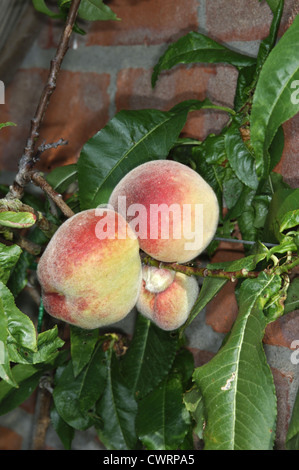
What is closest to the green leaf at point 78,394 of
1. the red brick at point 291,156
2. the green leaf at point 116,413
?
the green leaf at point 116,413

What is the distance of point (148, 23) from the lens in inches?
27.8

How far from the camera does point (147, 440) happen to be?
58 cm

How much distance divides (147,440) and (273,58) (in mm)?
444

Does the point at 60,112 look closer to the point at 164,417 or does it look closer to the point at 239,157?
the point at 239,157

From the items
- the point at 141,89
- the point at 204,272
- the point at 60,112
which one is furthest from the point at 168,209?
the point at 60,112

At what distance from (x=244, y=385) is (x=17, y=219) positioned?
0.74ft

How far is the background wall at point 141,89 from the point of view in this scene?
1.89 feet

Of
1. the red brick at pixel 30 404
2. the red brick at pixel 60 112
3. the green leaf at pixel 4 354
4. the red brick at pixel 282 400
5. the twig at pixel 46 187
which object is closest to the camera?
the green leaf at pixel 4 354

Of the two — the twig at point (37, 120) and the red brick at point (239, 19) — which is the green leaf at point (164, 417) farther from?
the red brick at point (239, 19)

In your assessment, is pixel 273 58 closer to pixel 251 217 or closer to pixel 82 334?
pixel 251 217

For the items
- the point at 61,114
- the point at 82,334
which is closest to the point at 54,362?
the point at 82,334

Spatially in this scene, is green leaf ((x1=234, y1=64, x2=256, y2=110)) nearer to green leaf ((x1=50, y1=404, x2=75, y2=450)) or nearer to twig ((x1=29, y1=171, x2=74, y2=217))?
twig ((x1=29, y1=171, x2=74, y2=217))

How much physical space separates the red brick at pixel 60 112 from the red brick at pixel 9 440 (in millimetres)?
501

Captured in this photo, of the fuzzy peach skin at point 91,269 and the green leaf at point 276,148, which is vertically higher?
the green leaf at point 276,148
